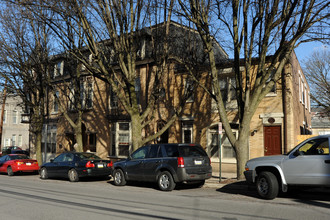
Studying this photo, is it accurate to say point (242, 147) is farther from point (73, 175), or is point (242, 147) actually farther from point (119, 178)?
point (73, 175)

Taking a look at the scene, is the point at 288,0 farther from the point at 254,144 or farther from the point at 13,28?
the point at 13,28

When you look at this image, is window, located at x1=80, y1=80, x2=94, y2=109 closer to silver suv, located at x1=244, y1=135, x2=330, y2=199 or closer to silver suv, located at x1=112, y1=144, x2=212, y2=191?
silver suv, located at x1=112, y1=144, x2=212, y2=191

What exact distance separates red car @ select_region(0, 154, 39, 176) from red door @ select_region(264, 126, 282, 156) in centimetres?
1370

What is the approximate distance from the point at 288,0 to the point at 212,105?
804 cm

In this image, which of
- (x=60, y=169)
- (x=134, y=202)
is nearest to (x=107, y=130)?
(x=60, y=169)

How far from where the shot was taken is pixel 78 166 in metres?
14.3

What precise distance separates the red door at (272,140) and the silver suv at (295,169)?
6904 millimetres

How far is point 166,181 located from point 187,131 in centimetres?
801

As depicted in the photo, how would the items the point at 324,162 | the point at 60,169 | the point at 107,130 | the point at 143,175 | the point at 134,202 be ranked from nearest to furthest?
1. the point at 324,162
2. the point at 134,202
3. the point at 143,175
4. the point at 60,169
5. the point at 107,130

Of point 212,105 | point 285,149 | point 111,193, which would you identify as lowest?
point 111,193

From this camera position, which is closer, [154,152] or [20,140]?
[154,152]

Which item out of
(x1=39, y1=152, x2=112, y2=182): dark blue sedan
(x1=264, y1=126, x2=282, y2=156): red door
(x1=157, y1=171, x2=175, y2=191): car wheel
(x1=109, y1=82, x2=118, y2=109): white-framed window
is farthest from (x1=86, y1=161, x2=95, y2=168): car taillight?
(x1=264, y1=126, x2=282, y2=156): red door

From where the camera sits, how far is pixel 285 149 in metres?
15.5

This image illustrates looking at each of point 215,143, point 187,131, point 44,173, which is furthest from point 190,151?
point 44,173
